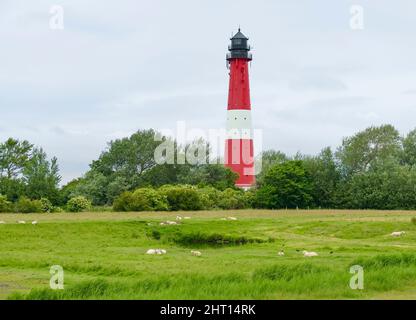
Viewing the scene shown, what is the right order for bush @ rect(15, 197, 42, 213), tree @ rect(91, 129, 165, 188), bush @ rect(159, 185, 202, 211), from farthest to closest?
tree @ rect(91, 129, 165, 188) < bush @ rect(159, 185, 202, 211) < bush @ rect(15, 197, 42, 213)

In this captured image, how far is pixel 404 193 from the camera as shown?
78438mm

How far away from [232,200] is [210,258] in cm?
4148

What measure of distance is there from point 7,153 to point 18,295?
70.1 meters

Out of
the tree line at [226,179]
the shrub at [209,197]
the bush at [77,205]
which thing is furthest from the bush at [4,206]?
the shrub at [209,197]

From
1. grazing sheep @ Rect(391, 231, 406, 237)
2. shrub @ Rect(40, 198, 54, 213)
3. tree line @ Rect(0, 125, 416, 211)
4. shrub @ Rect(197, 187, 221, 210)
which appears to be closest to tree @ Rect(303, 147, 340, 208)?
tree line @ Rect(0, 125, 416, 211)

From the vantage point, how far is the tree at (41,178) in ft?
273

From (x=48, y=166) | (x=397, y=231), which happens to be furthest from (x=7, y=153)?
(x=397, y=231)

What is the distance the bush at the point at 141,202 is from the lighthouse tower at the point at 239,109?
15.7 metres

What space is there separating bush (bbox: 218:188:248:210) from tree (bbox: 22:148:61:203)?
20.3 m

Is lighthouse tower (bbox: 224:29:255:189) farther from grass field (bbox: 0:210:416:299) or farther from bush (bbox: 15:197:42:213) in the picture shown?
bush (bbox: 15:197:42:213)

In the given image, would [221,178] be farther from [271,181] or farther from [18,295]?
[18,295]

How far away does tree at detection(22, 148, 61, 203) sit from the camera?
8306 centimetres

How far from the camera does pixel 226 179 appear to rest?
88.1 m
